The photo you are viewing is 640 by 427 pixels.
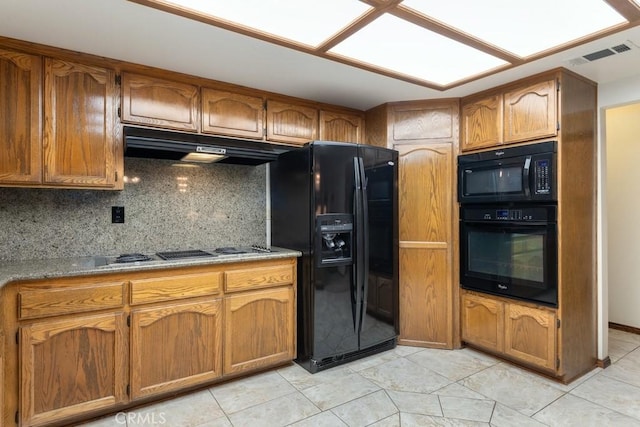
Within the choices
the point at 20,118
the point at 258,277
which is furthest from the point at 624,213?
the point at 20,118

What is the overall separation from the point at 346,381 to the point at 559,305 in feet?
5.25

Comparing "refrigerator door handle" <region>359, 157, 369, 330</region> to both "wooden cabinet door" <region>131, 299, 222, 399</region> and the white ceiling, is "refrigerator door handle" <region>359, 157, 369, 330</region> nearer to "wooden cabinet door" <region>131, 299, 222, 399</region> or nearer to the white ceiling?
the white ceiling

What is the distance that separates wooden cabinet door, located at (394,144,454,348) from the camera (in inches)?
123

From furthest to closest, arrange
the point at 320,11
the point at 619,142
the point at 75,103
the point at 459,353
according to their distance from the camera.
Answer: the point at 619,142 → the point at 459,353 → the point at 75,103 → the point at 320,11

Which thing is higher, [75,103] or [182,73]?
[182,73]

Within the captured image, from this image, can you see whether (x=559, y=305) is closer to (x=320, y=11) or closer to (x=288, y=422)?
(x=288, y=422)

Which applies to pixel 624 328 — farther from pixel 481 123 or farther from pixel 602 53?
pixel 602 53

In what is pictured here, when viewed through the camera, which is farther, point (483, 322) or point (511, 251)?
point (483, 322)

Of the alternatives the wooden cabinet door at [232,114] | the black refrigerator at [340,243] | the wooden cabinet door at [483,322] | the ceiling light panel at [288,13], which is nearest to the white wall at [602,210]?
the wooden cabinet door at [483,322]

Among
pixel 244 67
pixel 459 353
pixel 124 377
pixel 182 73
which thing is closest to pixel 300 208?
pixel 244 67

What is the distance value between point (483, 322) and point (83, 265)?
2.98m

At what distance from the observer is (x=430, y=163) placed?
316cm

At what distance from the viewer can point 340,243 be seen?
2787 millimetres

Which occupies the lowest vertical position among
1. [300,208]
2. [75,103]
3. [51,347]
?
[51,347]
